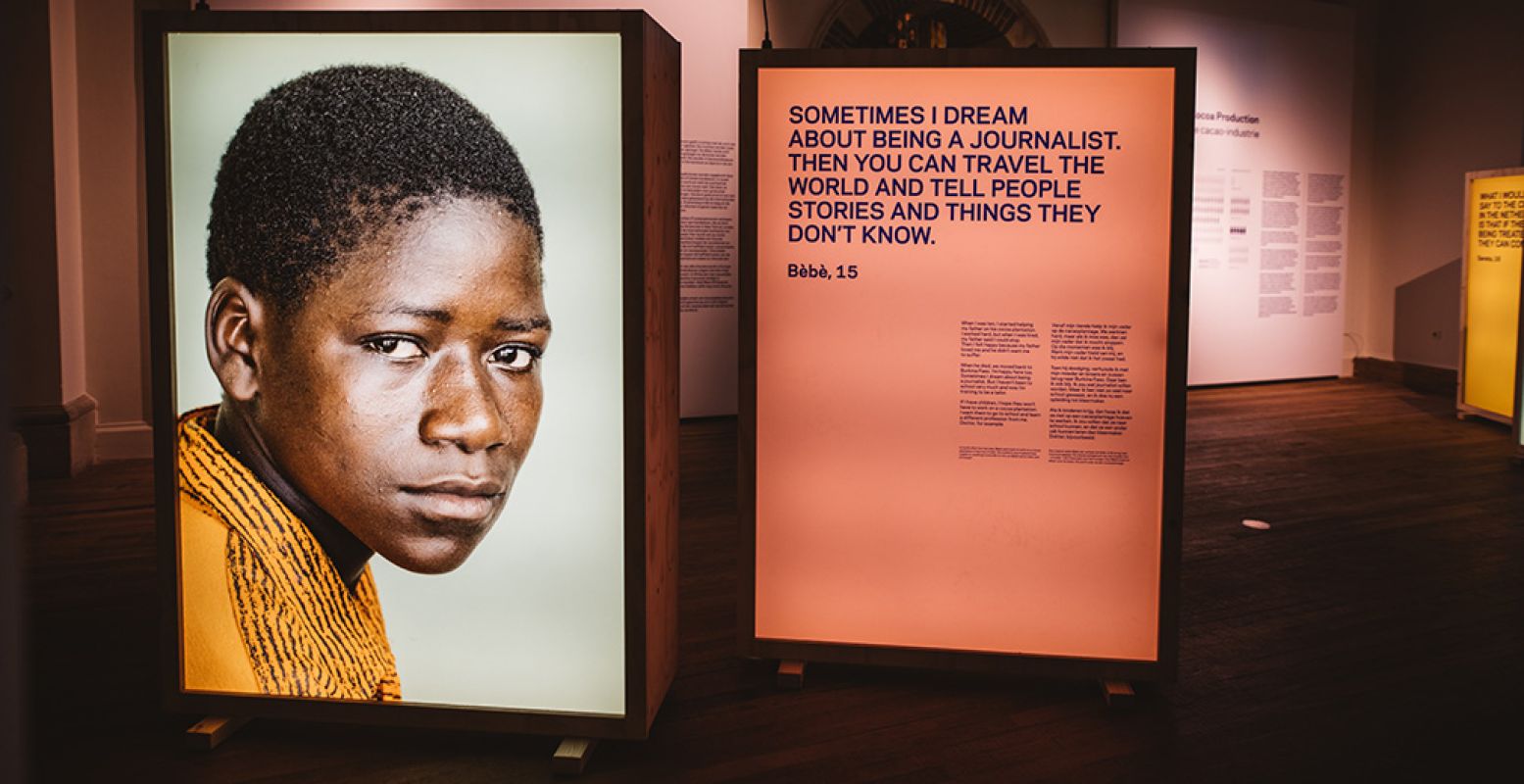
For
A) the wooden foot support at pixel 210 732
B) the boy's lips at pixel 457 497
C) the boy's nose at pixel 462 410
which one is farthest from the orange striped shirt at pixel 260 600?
the boy's nose at pixel 462 410

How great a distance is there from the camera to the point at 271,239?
2.50 meters

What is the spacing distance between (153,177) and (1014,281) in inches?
80.7

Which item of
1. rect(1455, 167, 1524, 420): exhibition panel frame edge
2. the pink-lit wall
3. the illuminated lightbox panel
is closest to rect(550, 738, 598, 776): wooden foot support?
the illuminated lightbox panel

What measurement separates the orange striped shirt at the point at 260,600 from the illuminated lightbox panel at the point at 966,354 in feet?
3.30

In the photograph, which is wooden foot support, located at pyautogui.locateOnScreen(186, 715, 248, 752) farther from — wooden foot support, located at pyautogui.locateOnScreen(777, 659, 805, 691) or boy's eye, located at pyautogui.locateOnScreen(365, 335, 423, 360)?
wooden foot support, located at pyautogui.locateOnScreen(777, 659, 805, 691)

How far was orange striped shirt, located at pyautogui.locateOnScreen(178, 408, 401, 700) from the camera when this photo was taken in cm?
258

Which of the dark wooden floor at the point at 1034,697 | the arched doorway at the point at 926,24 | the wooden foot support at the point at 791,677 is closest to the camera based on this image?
the dark wooden floor at the point at 1034,697

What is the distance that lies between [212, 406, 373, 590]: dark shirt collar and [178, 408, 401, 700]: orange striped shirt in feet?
0.06

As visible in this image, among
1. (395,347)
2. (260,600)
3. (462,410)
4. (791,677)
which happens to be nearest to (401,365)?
(395,347)

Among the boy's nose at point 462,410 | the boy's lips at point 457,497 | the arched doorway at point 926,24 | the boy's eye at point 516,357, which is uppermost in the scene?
the arched doorway at point 926,24

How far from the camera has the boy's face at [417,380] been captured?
245cm

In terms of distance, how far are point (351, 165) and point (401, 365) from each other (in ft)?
1.45

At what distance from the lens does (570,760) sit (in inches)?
102

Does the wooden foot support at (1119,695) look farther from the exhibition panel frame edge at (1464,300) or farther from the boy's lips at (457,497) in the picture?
the exhibition panel frame edge at (1464,300)
